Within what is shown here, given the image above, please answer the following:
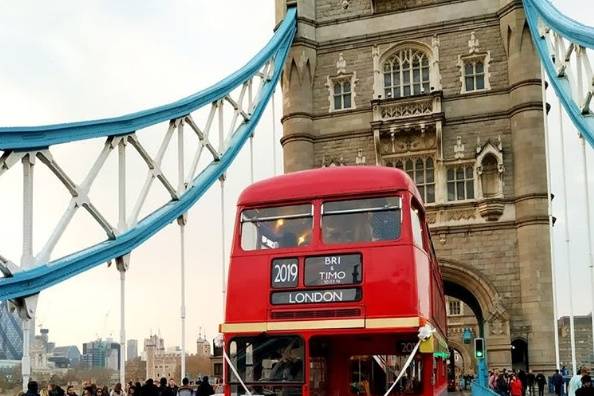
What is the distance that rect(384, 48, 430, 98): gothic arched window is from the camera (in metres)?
27.4

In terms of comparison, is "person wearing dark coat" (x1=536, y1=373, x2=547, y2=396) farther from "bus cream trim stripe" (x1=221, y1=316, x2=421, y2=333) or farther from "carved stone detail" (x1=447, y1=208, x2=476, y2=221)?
"bus cream trim stripe" (x1=221, y1=316, x2=421, y2=333)

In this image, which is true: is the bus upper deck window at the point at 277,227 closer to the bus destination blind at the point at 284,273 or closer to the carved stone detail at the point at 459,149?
the bus destination blind at the point at 284,273

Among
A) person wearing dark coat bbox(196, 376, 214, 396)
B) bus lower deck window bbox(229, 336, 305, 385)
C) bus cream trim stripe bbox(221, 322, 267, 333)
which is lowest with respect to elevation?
person wearing dark coat bbox(196, 376, 214, 396)

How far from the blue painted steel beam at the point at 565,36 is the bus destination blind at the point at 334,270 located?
39.1 feet

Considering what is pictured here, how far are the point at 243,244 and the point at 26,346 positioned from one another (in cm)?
341

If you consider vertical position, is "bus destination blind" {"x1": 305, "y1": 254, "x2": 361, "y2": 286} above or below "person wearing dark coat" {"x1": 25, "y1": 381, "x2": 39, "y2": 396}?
above

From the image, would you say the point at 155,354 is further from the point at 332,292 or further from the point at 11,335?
the point at 332,292

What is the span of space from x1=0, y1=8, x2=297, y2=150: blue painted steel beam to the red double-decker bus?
4339 millimetres

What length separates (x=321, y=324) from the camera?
9.11m

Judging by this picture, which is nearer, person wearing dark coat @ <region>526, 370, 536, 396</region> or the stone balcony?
person wearing dark coat @ <region>526, 370, 536, 396</region>

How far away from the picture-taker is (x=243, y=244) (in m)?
9.98

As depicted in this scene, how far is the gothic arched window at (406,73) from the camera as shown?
90.0ft

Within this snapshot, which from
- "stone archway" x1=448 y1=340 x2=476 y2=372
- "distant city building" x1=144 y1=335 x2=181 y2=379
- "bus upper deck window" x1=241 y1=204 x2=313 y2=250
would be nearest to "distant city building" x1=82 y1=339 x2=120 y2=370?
"distant city building" x1=144 y1=335 x2=181 y2=379

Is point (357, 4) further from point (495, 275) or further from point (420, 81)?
point (495, 275)
